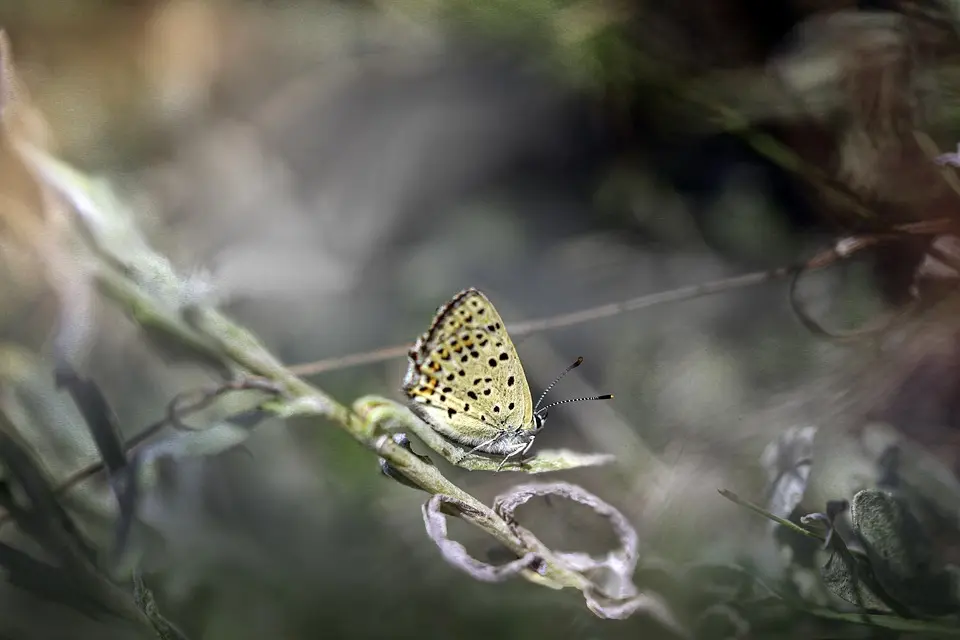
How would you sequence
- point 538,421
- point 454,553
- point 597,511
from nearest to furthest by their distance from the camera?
point 454,553
point 597,511
point 538,421

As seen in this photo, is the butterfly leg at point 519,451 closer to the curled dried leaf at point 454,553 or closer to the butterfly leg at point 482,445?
the butterfly leg at point 482,445

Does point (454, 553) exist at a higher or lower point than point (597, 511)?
higher

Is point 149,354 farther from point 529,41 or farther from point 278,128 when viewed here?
point 529,41

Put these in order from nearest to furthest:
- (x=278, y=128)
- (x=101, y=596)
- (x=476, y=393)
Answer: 1. (x=101, y=596)
2. (x=476, y=393)
3. (x=278, y=128)

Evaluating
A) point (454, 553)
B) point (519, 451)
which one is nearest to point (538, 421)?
point (519, 451)

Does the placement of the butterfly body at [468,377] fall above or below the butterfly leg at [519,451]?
above

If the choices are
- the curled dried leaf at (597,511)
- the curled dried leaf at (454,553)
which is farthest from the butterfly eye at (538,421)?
the curled dried leaf at (454,553)

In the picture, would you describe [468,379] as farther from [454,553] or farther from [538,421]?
[454,553]

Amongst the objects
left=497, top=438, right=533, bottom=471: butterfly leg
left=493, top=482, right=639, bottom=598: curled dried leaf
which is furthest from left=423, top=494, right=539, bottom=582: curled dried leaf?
left=497, top=438, right=533, bottom=471: butterfly leg

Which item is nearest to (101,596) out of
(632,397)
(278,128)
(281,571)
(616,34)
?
(281,571)
